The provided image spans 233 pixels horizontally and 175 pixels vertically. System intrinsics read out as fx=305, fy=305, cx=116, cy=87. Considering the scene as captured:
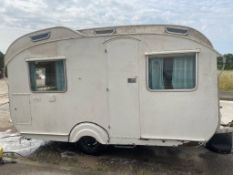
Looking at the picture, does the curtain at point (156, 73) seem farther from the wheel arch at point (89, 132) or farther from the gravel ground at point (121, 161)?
the gravel ground at point (121, 161)

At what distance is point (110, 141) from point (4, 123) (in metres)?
5.02

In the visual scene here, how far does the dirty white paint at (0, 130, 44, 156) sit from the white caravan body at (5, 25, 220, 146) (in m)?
0.53

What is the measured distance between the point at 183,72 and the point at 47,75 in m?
2.79

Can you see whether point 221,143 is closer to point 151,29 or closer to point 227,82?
point 151,29

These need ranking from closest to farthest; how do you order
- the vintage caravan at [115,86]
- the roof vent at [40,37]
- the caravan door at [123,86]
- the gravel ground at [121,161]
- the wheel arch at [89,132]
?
the vintage caravan at [115,86] < the gravel ground at [121,161] < the caravan door at [123,86] < the wheel arch at [89,132] < the roof vent at [40,37]

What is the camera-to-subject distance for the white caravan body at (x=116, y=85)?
545cm

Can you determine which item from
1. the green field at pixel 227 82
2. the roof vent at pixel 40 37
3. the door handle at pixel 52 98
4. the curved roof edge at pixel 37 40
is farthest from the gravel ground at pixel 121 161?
the green field at pixel 227 82

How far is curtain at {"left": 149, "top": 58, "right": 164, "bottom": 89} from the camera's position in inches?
221

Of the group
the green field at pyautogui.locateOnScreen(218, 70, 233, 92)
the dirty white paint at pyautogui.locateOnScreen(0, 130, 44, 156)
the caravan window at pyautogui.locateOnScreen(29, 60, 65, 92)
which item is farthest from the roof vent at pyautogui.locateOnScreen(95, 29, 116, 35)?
the green field at pyautogui.locateOnScreen(218, 70, 233, 92)

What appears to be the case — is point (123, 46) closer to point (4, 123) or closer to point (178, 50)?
point (178, 50)

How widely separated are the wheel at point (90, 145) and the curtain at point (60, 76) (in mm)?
1168

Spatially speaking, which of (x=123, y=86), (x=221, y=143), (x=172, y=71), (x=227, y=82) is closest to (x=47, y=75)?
(x=123, y=86)

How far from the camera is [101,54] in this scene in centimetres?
592

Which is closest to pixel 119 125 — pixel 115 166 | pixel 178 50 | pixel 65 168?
pixel 115 166
